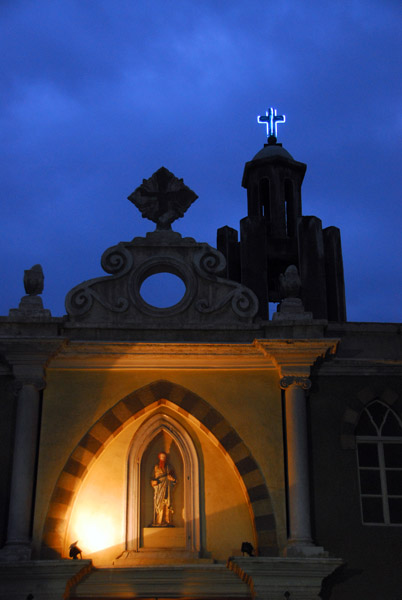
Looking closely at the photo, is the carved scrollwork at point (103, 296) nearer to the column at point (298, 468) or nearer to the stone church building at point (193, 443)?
the stone church building at point (193, 443)

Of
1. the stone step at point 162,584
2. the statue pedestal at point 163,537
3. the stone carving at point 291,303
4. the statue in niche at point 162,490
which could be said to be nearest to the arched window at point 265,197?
the stone carving at point 291,303

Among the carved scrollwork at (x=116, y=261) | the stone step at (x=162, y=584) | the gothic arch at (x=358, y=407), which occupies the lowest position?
the stone step at (x=162, y=584)

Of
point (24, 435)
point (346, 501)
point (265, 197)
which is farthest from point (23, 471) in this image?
point (265, 197)

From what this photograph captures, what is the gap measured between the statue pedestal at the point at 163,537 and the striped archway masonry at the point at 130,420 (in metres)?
1.35

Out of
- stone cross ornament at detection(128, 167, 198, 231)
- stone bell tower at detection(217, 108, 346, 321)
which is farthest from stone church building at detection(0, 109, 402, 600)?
stone bell tower at detection(217, 108, 346, 321)

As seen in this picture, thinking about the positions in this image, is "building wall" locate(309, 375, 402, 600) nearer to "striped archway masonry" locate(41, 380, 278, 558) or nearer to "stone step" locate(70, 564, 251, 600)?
"striped archway masonry" locate(41, 380, 278, 558)

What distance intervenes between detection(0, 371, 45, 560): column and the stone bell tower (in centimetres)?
678

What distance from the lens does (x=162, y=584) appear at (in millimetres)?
13352

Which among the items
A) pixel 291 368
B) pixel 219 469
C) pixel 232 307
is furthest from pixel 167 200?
pixel 219 469

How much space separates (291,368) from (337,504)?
240 cm

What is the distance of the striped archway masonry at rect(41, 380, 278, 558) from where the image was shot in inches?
534

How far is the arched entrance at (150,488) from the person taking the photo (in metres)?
14.1

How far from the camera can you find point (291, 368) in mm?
14453

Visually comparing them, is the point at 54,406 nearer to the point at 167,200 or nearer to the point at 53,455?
the point at 53,455
